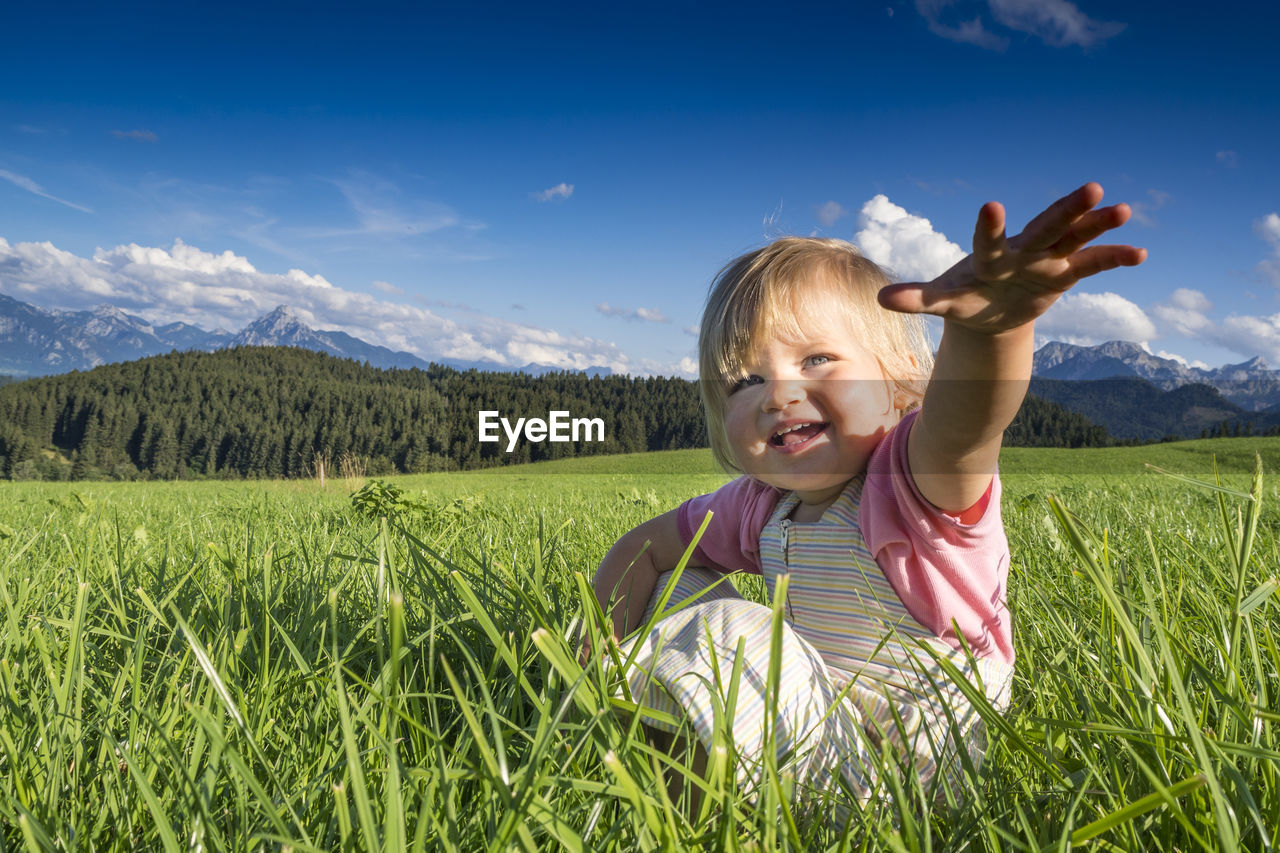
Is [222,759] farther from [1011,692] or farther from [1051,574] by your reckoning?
[1051,574]

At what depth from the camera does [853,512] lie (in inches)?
67.8

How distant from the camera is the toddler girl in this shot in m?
1.01

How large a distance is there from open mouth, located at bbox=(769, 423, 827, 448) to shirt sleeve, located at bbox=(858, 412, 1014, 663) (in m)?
0.17

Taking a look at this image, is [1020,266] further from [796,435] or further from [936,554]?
[796,435]

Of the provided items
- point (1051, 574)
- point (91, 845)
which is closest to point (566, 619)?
point (91, 845)

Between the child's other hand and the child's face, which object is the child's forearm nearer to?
the child's other hand

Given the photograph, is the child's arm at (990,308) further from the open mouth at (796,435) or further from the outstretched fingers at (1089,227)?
the open mouth at (796,435)

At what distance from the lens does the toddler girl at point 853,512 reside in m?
1.01

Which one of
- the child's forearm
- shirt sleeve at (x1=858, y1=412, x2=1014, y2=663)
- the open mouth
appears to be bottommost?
shirt sleeve at (x1=858, y1=412, x2=1014, y2=663)

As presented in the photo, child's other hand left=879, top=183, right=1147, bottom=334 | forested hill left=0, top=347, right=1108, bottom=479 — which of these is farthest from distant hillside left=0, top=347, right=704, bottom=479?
child's other hand left=879, top=183, right=1147, bottom=334

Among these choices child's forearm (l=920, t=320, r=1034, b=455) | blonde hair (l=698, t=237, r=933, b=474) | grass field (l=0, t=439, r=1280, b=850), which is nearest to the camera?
grass field (l=0, t=439, r=1280, b=850)

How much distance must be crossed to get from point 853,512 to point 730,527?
0.55 m

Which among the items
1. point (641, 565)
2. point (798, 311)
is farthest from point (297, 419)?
point (798, 311)

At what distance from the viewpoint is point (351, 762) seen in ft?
2.13
